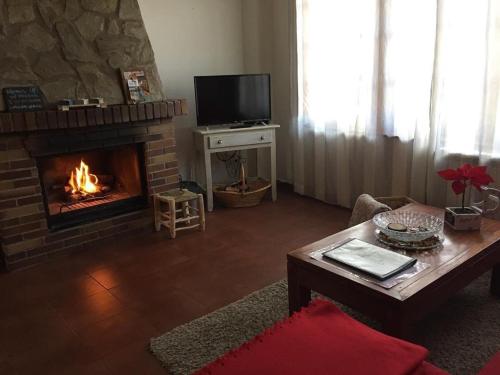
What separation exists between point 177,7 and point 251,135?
1.35 m

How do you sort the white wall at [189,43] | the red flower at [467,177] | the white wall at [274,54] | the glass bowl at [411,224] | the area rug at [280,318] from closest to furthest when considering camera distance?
the area rug at [280,318] → the glass bowl at [411,224] → the red flower at [467,177] → the white wall at [189,43] → the white wall at [274,54]

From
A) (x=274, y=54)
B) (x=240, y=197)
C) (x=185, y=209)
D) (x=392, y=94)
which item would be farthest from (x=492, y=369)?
(x=274, y=54)

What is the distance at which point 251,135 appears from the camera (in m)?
3.86

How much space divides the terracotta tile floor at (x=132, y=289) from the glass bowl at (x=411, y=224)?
2.50ft

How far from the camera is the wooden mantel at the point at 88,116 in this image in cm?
266

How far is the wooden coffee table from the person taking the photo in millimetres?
1567

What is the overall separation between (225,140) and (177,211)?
2.53ft

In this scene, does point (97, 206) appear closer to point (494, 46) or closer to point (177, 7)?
point (177, 7)

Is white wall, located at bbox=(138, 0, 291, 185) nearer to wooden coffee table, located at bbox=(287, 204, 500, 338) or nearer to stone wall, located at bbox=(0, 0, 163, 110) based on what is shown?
stone wall, located at bbox=(0, 0, 163, 110)

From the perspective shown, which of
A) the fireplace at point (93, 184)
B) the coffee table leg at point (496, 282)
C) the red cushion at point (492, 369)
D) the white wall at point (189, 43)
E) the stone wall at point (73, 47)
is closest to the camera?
the red cushion at point (492, 369)

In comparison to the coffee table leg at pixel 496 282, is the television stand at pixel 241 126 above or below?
above

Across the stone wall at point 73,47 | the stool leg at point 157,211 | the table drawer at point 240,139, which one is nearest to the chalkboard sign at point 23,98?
the stone wall at point 73,47

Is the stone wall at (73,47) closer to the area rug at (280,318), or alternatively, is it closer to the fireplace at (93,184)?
the fireplace at (93,184)

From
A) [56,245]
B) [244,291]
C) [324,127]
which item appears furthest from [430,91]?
[56,245]
